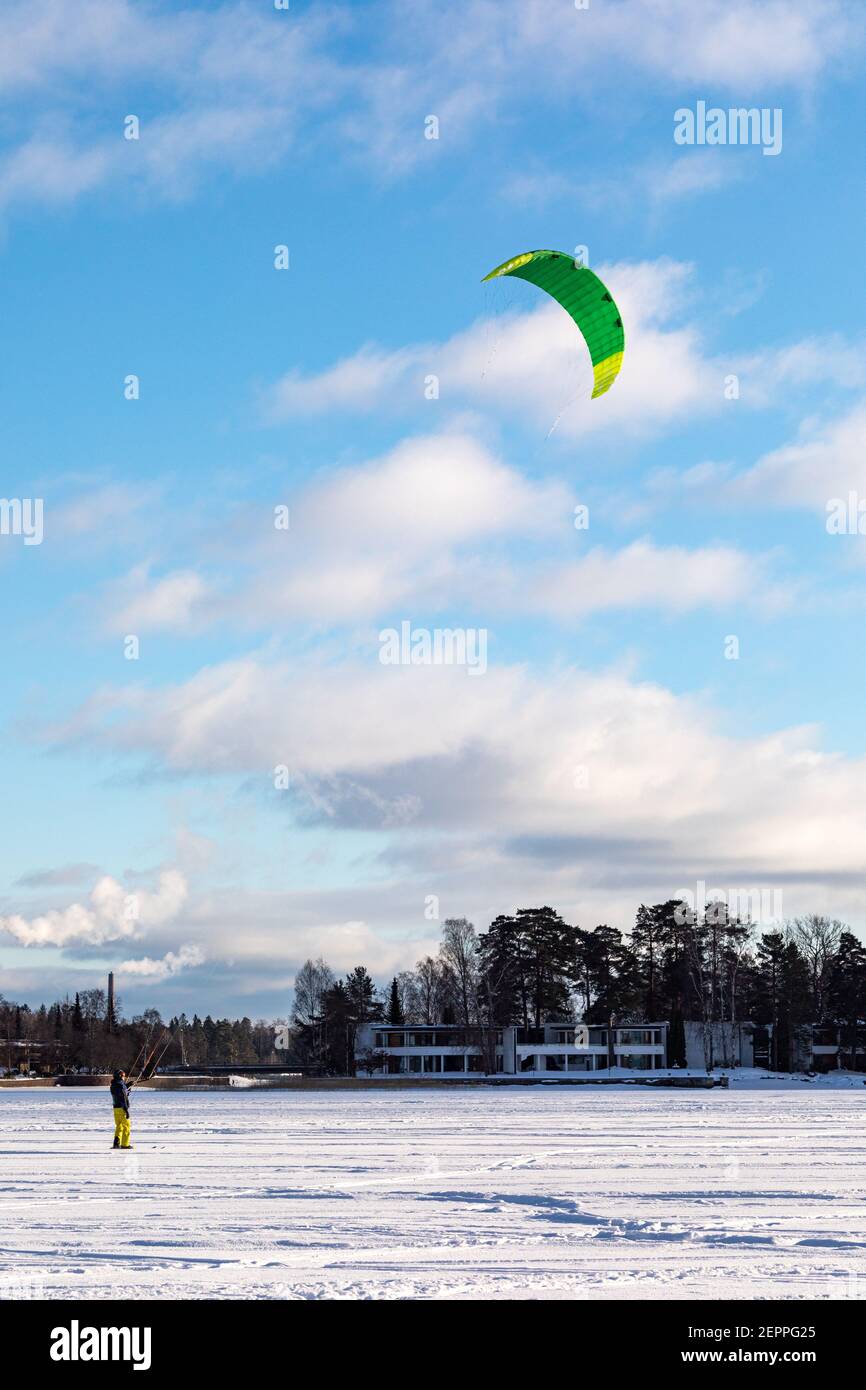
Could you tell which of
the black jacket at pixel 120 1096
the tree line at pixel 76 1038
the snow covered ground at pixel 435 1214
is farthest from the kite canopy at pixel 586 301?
the tree line at pixel 76 1038

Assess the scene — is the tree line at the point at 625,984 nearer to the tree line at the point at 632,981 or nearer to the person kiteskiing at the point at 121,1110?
the tree line at the point at 632,981

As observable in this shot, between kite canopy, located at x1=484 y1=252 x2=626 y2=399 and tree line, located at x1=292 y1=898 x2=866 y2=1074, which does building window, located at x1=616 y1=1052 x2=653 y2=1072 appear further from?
kite canopy, located at x1=484 y1=252 x2=626 y2=399

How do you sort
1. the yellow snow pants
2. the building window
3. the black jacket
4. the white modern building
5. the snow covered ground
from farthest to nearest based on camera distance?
the building window
the white modern building
the yellow snow pants
the black jacket
the snow covered ground

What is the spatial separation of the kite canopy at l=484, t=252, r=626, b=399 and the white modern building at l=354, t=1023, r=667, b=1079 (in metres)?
71.7

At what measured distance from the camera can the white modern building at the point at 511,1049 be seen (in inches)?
3725

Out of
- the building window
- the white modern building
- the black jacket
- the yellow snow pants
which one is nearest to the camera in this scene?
the black jacket

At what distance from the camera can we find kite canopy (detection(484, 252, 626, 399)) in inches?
945

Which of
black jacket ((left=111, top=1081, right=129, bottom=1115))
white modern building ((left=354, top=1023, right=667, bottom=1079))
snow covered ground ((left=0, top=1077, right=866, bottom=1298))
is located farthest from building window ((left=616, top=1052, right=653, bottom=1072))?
black jacket ((left=111, top=1081, right=129, bottom=1115))

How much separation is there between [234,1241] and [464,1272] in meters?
2.54

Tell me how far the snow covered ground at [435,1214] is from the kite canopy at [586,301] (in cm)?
1270

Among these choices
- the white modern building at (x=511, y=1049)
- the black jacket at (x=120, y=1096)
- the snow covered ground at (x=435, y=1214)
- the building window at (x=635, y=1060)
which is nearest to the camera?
the snow covered ground at (x=435, y=1214)
